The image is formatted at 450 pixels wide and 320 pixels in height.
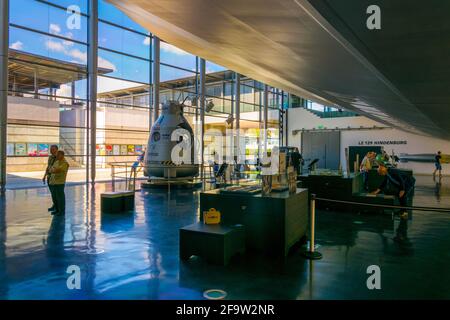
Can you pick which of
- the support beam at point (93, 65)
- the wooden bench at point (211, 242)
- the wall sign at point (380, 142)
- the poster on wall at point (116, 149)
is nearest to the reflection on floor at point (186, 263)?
the wooden bench at point (211, 242)

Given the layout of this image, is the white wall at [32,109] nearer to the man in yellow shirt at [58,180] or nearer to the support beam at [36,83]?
the support beam at [36,83]

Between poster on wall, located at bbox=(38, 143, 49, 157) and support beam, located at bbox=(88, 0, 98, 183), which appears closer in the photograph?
poster on wall, located at bbox=(38, 143, 49, 157)

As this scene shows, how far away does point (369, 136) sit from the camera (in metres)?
25.3

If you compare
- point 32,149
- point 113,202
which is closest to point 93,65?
point 32,149

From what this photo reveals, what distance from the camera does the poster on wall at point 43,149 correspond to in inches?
540

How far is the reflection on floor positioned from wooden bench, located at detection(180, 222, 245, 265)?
0.13 metres

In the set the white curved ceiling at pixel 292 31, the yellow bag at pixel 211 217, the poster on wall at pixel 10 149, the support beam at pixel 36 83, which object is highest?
the support beam at pixel 36 83

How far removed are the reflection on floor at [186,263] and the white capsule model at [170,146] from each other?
230 inches

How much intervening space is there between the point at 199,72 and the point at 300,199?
51.2 ft

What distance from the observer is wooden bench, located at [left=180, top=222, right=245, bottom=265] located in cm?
422

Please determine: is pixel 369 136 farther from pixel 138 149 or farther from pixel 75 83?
pixel 75 83

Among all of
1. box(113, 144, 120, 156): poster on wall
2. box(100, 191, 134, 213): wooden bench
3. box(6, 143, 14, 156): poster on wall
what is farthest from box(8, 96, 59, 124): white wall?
box(100, 191, 134, 213): wooden bench

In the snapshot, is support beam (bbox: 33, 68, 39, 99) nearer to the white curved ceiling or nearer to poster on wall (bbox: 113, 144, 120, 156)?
poster on wall (bbox: 113, 144, 120, 156)
